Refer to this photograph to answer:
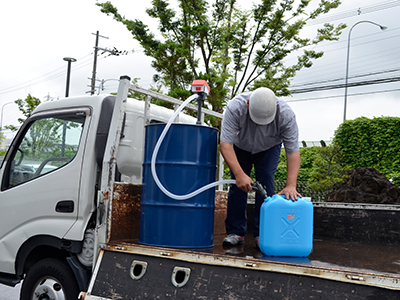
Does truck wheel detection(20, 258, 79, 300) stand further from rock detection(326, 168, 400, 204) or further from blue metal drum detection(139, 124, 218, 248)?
rock detection(326, 168, 400, 204)

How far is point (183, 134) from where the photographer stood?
8.87ft

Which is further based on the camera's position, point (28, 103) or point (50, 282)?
point (28, 103)

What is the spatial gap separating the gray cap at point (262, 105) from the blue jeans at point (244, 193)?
0.55m

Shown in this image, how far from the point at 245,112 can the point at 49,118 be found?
1696mm

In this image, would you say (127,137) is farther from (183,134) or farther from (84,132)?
(183,134)

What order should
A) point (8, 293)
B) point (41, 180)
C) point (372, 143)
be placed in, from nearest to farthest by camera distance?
point (41, 180), point (8, 293), point (372, 143)

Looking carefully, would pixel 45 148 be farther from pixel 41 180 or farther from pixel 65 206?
pixel 65 206

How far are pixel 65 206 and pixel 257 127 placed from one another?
1.59 meters

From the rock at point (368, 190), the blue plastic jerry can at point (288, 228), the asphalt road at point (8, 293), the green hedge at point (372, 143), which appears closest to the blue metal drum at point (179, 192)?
the blue plastic jerry can at point (288, 228)

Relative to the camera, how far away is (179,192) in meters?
2.65

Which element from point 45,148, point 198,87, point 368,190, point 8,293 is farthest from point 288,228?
point 368,190

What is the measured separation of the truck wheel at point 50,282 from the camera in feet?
9.02

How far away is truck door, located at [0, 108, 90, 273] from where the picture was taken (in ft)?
9.60

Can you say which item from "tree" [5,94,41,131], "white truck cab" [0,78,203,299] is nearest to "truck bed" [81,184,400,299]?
"white truck cab" [0,78,203,299]
